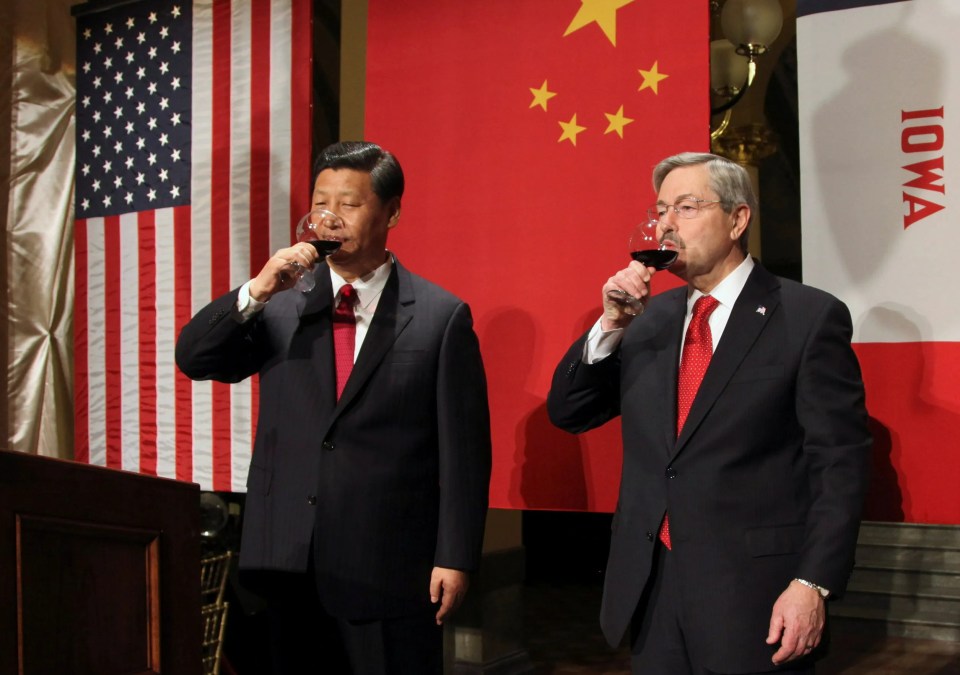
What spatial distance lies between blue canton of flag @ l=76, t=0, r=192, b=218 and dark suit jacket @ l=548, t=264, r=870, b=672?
2351 millimetres

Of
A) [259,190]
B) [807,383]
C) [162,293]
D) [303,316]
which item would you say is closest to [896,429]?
[807,383]

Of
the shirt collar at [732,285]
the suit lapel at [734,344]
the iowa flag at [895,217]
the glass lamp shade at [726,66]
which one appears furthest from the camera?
the glass lamp shade at [726,66]

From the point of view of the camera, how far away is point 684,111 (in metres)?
2.88

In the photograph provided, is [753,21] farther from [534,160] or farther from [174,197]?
[174,197]

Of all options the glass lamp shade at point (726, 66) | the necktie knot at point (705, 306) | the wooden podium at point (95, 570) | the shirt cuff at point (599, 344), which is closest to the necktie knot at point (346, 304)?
the shirt cuff at point (599, 344)

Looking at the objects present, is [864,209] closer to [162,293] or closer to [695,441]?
[695,441]

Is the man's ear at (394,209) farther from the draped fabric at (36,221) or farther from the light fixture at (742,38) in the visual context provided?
the light fixture at (742,38)

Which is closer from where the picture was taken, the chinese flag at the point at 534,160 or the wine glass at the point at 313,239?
the wine glass at the point at 313,239

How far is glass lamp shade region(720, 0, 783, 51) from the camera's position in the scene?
4379 mm

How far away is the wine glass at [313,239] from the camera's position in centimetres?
220

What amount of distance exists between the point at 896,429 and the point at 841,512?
0.84 meters

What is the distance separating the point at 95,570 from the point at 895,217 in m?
2.10

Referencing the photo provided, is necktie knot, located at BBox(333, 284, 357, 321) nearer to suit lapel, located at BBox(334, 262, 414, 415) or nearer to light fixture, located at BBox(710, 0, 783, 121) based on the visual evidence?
suit lapel, located at BBox(334, 262, 414, 415)

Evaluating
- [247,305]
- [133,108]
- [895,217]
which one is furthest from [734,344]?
[133,108]
